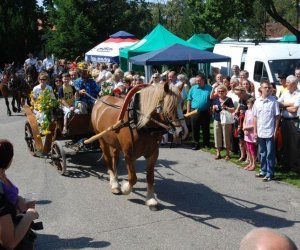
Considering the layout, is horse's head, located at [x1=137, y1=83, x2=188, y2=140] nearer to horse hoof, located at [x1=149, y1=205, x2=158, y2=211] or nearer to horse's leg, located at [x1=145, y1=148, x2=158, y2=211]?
horse's leg, located at [x1=145, y1=148, x2=158, y2=211]

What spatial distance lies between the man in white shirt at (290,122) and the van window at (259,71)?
561 centimetres

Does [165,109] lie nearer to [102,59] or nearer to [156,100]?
[156,100]

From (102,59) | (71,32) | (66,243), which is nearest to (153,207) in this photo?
(66,243)

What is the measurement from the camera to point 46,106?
28.8 ft

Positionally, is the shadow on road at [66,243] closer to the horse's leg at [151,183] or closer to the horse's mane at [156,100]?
the horse's leg at [151,183]

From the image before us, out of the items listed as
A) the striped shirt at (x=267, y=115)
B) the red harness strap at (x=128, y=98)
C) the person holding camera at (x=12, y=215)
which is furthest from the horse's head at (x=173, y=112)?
the person holding camera at (x=12, y=215)

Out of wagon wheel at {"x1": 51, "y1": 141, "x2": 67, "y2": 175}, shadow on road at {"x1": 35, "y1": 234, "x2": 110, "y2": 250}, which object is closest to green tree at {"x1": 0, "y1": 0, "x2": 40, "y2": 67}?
wagon wheel at {"x1": 51, "y1": 141, "x2": 67, "y2": 175}

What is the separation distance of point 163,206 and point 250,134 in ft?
9.10

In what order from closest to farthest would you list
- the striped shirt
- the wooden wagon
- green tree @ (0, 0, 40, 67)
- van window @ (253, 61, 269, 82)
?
the striped shirt
the wooden wagon
van window @ (253, 61, 269, 82)
green tree @ (0, 0, 40, 67)

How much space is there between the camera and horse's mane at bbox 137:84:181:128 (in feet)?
19.4

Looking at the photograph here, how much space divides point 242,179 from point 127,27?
110 feet

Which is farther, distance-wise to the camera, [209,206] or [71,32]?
[71,32]

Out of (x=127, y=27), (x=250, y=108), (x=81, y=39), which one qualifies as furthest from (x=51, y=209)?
(x=127, y=27)

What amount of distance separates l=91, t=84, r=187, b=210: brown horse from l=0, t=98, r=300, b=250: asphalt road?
431 millimetres
